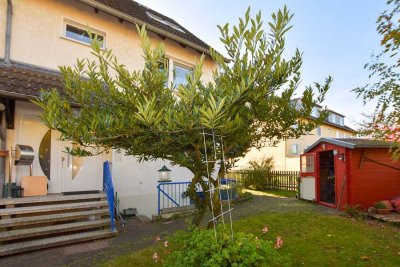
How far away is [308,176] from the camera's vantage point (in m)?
12.8

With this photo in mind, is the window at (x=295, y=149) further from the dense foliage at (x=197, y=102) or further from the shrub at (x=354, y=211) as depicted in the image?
the dense foliage at (x=197, y=102)

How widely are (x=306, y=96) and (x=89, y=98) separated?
9.24 ft

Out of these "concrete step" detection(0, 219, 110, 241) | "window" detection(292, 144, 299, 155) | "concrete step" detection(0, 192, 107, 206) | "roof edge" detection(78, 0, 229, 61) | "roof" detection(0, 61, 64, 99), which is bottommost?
"concrete step" detection(0, 219, 110, 241)

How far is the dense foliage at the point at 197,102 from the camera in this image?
2.51 m

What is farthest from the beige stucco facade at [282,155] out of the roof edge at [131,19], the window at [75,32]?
the window at [75,32]

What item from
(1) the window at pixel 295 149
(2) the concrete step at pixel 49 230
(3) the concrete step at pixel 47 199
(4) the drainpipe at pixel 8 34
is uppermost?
(4) the drainpipe at pixel 8 34

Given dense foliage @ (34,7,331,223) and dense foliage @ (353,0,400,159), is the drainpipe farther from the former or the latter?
dense foliage @ (353,0,400,159)

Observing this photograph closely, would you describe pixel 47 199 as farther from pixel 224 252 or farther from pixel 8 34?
pixel 224 252

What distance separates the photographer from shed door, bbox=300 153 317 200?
40.6ft

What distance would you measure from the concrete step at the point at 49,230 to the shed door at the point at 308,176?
9.61 meters

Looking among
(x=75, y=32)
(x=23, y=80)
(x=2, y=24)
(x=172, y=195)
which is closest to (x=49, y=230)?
(x=23, y=80)

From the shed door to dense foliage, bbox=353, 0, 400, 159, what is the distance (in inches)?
205

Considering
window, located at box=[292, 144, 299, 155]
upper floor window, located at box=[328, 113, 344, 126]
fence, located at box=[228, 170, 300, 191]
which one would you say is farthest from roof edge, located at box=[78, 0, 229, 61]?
upper floor window, located at box=[328, 113, 344, 126]

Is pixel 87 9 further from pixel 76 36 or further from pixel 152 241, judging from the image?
pixel 152 241
